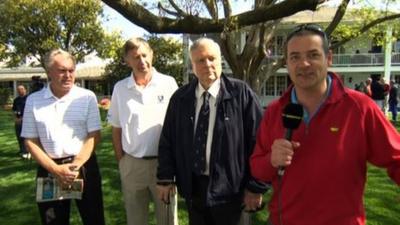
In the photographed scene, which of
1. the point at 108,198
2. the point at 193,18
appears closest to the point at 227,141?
the point at 193,18

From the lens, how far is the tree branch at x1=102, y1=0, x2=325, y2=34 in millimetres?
5523

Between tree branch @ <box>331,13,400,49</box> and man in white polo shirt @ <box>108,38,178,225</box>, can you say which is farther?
tree branch @ <box>331,13,400,49</box>

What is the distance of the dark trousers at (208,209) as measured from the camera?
3848 mm

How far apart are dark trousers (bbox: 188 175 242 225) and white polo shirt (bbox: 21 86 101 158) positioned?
45.9 inches

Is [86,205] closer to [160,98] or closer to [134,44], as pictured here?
[160,98]

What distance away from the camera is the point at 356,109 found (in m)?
2.63

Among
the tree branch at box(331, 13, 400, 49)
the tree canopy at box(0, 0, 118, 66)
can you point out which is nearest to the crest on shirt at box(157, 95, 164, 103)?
the tree branch at box(331, 13, 400, 49)

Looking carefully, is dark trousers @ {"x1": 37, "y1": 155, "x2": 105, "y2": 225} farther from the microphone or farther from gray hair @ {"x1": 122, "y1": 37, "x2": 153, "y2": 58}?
the microphone

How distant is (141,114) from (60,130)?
0.71 m

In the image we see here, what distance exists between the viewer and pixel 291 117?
2598 millimetres

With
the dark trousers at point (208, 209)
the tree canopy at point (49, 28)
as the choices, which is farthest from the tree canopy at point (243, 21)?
the tree canopy at point (49, 28)

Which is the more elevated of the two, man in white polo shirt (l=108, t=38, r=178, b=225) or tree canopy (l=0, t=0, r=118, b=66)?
tree canopy (l=0, t=0, r=118, b=66)

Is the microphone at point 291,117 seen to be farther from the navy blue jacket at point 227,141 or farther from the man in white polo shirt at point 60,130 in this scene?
the man in white polo shirt at point 60,130

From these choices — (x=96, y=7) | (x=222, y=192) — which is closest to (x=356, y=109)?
(x=222, y=192)
